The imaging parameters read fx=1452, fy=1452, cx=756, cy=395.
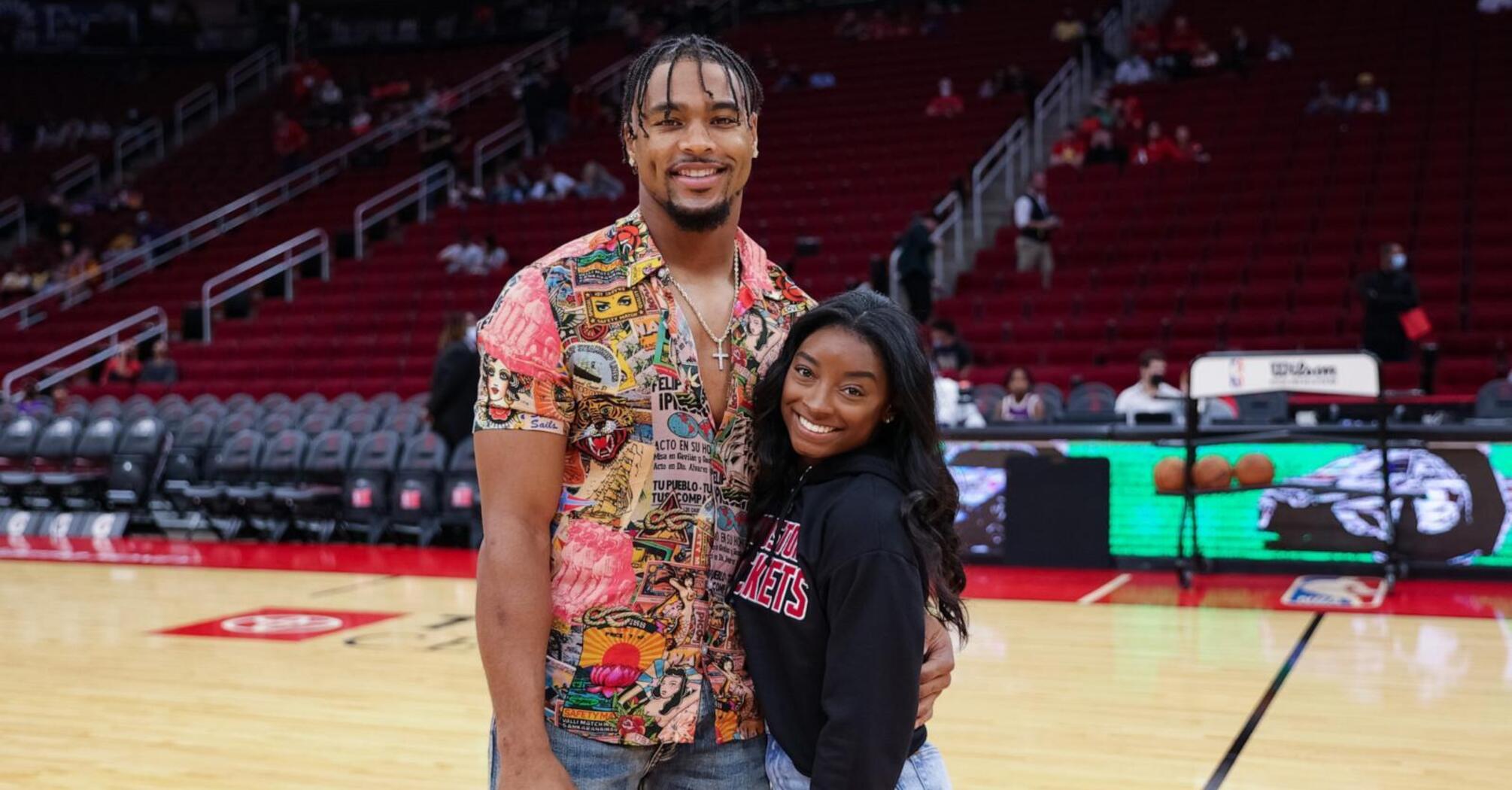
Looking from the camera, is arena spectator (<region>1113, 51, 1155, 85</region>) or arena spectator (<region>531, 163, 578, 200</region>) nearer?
arena spectator (<region>1113, 51, 1155, 85</region>)

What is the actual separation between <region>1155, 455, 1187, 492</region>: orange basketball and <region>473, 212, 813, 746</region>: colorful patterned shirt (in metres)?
6.16

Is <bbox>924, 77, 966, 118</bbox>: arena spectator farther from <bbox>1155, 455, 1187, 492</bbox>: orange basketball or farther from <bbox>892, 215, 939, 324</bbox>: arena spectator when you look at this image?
<bbox>1155, 455, 1187, 492</bbox>: orange basketball

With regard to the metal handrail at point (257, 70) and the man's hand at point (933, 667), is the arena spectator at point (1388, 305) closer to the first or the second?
the man's hand at point (933, 667)

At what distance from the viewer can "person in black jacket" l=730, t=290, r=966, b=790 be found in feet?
5.12

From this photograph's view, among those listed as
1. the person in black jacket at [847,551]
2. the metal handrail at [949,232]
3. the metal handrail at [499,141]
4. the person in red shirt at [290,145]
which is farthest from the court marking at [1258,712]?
the person in red shirt at [290,145]

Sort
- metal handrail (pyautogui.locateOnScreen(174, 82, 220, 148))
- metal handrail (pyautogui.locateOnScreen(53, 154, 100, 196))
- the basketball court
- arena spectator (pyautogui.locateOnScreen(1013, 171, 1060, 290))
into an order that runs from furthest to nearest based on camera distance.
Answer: metal handrail (pyautogui.locateOnScreen(174, 82, 220, 148)) < metal handrail (pyautogui.locateOnScreen(53, 154, 100, 196)) < arena spectator (pyautogui.locateOnScreen(1013, 171, 1060, 290)) < the basketball court

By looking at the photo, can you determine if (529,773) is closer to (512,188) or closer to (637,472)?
(637,472)

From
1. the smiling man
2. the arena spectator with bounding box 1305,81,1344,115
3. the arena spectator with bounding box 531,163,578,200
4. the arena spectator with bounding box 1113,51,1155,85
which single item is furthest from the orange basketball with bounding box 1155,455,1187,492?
the arena spectator with bounding box 531,163,578,200

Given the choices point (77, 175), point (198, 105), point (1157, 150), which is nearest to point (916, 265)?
point (1157, 150)

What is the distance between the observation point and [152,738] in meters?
4.39

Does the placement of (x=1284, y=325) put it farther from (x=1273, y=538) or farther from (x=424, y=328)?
(x=424, y=328)

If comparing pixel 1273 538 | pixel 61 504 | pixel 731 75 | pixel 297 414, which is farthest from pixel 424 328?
pixel 731 75

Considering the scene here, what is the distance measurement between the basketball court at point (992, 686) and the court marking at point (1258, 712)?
0.02 m

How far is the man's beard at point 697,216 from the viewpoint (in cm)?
169
